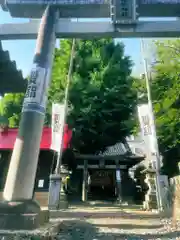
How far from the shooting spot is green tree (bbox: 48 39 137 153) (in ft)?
54.9

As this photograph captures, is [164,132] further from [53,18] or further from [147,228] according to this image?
[53,18]

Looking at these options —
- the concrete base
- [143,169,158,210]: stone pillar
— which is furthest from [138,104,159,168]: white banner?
the concrete base

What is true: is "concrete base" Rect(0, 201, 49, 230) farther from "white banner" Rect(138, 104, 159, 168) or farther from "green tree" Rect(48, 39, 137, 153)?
"green tree" Rect(48, 39, 137, 153)

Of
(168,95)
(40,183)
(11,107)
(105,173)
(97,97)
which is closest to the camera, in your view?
(168,95)

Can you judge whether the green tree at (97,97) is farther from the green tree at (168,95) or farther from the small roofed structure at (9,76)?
the small roofed structure at (9,76)

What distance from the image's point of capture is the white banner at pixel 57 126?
1223 centimetres

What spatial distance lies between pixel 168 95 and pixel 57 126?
22.5 ft

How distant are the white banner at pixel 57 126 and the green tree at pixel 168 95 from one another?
5630mm

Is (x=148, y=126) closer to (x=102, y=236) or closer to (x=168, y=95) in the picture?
(x=168, y=95)

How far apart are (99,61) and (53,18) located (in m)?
11.3

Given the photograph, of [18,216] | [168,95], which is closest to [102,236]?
[18,216]

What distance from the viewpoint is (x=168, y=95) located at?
47.0ft

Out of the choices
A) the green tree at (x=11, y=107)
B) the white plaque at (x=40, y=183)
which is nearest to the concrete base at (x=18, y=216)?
the white plaque at (x=40, y=183)

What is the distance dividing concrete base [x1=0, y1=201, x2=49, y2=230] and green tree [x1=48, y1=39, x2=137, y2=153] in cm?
1082
